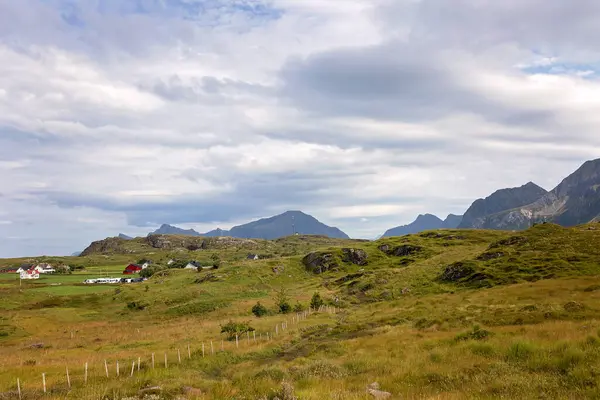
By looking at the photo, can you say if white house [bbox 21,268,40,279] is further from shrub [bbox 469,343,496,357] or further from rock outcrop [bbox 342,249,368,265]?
shrub [bbox 469,343,496,357]

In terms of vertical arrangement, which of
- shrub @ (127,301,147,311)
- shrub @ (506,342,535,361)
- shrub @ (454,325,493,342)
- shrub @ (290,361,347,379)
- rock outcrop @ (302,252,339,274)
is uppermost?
shrub @ (506,342,535,361)

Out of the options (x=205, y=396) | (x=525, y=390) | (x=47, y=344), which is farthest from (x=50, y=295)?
(x=525, y=390)

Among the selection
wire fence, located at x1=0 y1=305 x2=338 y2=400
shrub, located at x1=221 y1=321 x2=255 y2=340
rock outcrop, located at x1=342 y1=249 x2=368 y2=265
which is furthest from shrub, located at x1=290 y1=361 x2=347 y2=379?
rock outcrop, located at x1=342 y1=249 x2=368 y2=265

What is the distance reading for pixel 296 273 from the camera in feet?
444

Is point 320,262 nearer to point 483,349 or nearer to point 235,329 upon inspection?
point 235,329

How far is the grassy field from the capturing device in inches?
665

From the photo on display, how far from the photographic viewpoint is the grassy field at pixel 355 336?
16.9m

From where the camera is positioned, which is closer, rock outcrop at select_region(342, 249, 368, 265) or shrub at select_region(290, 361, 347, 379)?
shrub at select_region(290, 361, 347, 379)

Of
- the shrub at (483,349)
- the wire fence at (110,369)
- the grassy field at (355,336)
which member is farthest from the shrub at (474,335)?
the wire fence at (110,369)

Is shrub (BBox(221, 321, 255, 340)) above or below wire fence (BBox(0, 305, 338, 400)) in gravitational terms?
below

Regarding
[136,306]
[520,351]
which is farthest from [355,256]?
[520,351]

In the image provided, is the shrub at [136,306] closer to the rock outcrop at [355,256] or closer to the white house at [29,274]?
the rock outcrop at [355,256]

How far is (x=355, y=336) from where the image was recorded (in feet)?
122

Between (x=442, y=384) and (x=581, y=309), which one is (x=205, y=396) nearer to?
(x=442, y=384)
